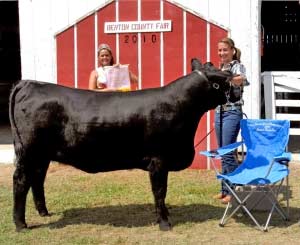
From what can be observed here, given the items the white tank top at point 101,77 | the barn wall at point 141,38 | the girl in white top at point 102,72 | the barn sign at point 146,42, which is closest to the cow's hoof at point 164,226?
the girl in white top at point 102,72

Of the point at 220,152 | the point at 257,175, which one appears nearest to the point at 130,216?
the point at 220,152

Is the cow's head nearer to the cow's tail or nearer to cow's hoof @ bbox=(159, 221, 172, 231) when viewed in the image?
cow's hoof @ bbox=(159, 221, 172, 231)

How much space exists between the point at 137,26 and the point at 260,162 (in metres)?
3.28

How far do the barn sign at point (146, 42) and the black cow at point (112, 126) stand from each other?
285 centimetres

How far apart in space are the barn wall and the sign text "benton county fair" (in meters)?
0.08

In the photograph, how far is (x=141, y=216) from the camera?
250 inches

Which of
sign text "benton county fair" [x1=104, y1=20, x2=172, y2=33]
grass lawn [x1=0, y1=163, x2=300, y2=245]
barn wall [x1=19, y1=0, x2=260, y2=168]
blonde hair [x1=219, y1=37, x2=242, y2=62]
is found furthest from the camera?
sign text "benton county fair" [x1=104, y1=20, x2=172, y2=33]

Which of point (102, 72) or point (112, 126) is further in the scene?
point (102, 72)

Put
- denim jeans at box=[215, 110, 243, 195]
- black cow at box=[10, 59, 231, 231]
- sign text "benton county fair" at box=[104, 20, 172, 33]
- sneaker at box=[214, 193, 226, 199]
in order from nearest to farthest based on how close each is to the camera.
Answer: black cow at box=[10, 59, 231, 231]
denim jeans at box=[215, 110, 243, 195]
sneaker at box=[214, 193, 226, 199]
sign text "benton county fair" at box=[104, 20, 172, 33]

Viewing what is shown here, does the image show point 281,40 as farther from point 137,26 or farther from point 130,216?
point 130,216

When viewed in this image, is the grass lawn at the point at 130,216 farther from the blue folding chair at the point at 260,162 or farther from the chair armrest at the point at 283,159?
the chair armrest at the point at 283,159

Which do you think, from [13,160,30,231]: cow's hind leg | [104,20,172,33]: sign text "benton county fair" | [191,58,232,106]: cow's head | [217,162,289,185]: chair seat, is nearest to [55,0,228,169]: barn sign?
[104,20,172,33]: sign text "benton county fair"

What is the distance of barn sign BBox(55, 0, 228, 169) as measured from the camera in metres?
8.70

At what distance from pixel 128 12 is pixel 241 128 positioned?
3085 mm
